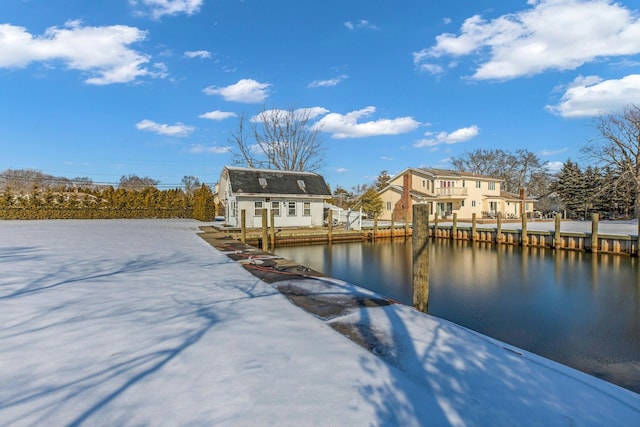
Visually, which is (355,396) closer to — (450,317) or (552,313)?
(450,317)

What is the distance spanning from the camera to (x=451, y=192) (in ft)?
106

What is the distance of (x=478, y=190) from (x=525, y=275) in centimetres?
2435

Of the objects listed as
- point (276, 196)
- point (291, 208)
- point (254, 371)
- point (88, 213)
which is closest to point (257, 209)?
point (276, 196)

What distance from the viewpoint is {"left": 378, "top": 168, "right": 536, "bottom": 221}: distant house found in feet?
105

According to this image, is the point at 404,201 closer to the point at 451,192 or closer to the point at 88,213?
the point at 451,192

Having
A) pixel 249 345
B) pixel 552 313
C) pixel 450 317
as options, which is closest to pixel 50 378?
pixel 249 345

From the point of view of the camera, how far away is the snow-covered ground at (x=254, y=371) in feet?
6.95

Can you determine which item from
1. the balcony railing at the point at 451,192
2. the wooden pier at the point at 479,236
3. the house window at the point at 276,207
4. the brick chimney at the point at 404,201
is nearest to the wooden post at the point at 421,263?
the wooden pier at the point at 479,236

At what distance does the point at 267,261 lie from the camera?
832cm

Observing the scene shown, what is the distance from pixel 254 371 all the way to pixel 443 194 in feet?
106

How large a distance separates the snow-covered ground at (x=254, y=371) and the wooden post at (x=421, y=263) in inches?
43.2

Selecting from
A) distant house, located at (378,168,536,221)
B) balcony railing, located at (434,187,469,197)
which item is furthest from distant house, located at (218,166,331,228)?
balcony railing, located at (434,187,469,197)

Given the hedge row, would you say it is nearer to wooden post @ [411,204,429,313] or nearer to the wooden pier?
the wooden pier

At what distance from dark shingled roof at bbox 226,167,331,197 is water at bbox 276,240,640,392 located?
17.6 feet
